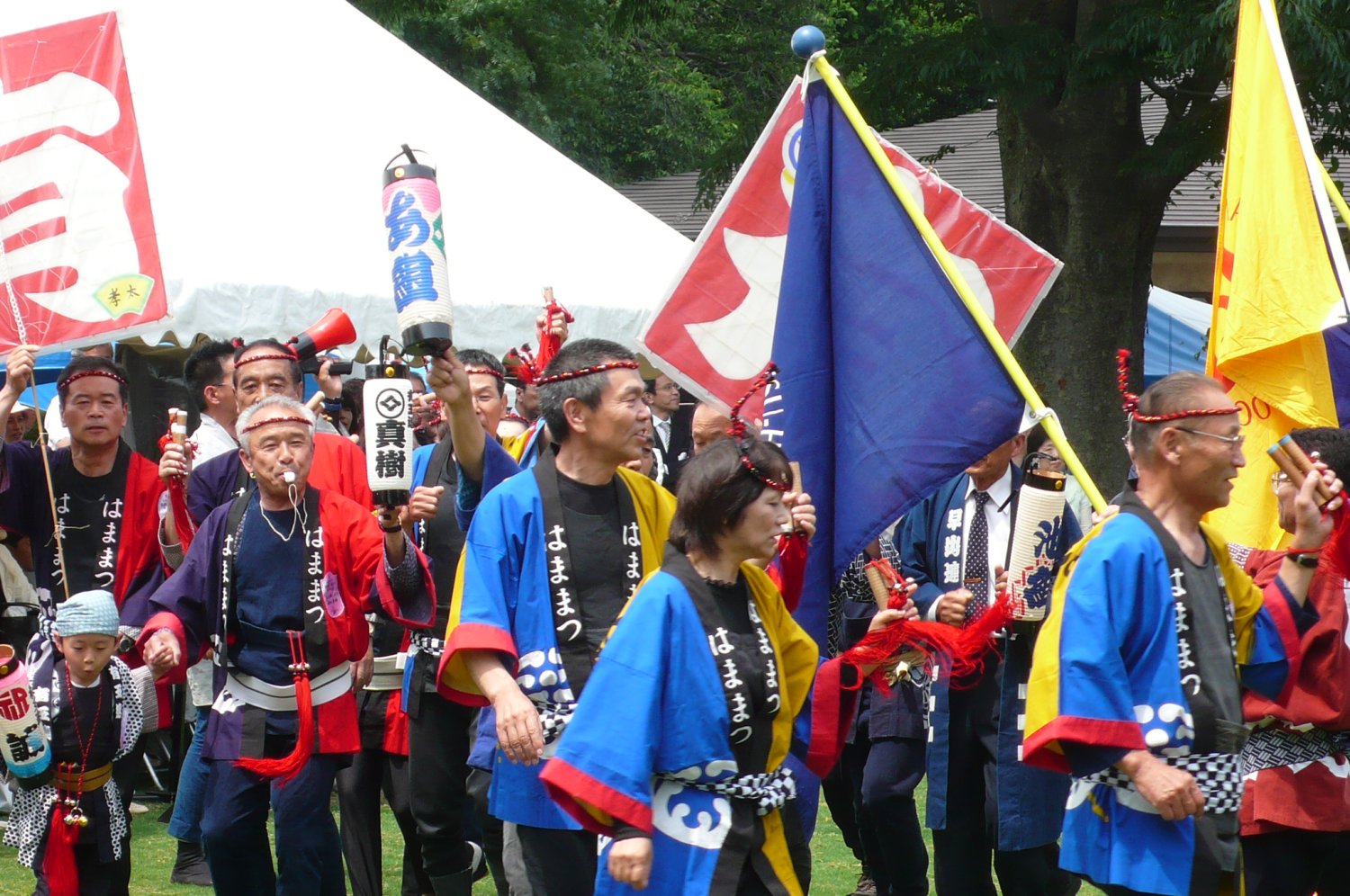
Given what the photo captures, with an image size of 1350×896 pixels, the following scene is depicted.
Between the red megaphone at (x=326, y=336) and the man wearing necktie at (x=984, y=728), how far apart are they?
95.7 inches

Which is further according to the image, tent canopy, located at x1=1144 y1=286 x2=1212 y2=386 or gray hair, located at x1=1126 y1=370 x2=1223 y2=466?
tent canopy, located at x1=1144 y1=286 x2=1212 y2=386

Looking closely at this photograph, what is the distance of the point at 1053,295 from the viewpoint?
12.3m

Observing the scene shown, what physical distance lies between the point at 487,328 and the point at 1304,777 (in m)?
6.47

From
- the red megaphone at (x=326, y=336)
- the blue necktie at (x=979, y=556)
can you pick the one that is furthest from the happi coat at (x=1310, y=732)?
the red megaphone at (x=326, y=336)

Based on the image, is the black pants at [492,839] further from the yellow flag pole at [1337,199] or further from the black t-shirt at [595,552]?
the yellow flag pole at [1337,199]

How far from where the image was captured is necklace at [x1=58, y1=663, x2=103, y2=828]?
583cm

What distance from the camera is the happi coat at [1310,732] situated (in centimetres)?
481

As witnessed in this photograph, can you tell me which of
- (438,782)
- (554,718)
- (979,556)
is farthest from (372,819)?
(979,556)

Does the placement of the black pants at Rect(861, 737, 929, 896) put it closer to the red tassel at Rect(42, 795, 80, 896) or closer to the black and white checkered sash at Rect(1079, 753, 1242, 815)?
the black and white checkered sash at Rect(1079, 753, 1242, 815)

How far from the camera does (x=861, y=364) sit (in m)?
4.98

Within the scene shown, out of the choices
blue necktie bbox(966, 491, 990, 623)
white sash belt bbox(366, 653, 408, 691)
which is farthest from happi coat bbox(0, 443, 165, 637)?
blue necktie bbox(966, 491, 990, 623)

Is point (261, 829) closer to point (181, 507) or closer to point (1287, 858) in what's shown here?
point (181, 507)

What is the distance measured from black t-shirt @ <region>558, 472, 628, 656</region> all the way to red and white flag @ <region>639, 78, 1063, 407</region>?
102cm

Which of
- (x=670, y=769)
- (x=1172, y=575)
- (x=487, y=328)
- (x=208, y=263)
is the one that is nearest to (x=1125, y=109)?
(x=487, y=328)
